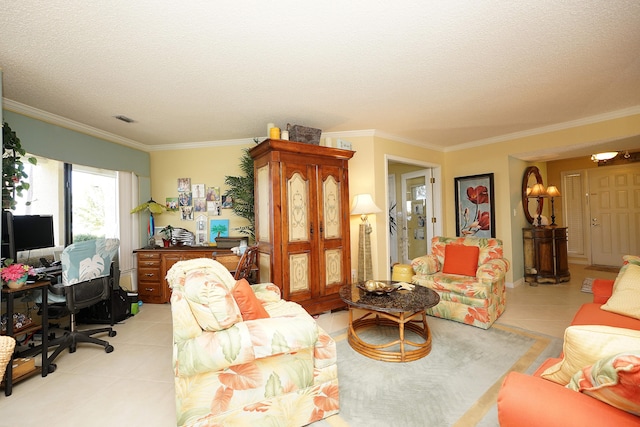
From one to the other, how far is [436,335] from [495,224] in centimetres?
284

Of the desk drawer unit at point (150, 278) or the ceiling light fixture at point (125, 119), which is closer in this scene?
the ceiling light fixture at point (125, 119)

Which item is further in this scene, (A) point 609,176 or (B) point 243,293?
(A) point 609,176

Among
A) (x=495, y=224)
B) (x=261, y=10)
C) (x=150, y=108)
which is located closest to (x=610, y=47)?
(x=261, y=10)

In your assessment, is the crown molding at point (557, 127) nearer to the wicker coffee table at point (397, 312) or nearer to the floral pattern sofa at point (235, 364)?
the wicker coffee table at point (397, 312)

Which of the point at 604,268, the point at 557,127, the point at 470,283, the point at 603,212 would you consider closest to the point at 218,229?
the point at 470,283

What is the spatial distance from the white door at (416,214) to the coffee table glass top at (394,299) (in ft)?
9.43

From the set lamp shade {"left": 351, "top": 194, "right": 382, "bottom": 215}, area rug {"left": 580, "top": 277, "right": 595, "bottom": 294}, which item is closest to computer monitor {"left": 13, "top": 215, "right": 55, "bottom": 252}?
lamp shade {"left": 351, "top": 194, "right": 382, "bottom": 215}

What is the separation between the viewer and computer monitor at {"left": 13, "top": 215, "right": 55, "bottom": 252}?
8.93ft

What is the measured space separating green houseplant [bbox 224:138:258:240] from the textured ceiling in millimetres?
789

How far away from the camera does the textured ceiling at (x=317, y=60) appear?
1722 mm

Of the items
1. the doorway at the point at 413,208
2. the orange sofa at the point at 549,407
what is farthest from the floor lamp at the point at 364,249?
the orange sofa at the point at 549,407

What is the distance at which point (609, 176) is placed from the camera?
5852 millimetres

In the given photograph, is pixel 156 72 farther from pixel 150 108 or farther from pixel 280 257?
pixel 280 257

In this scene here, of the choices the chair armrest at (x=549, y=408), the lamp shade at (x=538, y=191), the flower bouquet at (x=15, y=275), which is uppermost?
the lamp shade at (x=538, y=191)
